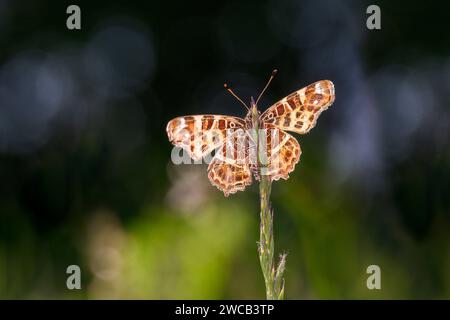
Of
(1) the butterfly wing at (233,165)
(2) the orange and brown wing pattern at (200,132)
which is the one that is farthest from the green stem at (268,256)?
(2) the orange and brown wing pattern at (200,132)

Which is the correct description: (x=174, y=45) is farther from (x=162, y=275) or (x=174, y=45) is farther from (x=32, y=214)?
(x=162, y=275)

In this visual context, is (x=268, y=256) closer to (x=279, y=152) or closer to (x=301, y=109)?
(x=279, y=152)

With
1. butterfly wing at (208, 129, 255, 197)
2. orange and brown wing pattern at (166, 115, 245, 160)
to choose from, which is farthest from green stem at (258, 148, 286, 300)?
orange and brown wing pattern at (166, 115, 245, 160)

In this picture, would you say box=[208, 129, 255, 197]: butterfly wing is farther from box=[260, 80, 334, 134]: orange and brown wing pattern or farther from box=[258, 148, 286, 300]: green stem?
box=[258, 148, 286, 300]: green stem

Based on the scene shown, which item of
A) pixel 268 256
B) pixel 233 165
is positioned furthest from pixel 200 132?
pixel 268 256

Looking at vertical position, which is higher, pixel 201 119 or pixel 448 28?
pixel 448 28
